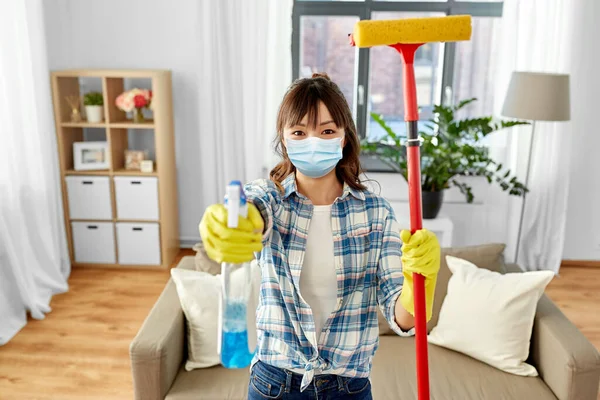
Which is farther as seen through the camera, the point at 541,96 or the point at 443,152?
the point at 443,152

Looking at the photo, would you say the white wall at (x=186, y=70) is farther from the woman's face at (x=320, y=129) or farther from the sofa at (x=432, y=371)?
the woman's face at (x=320, y=129)

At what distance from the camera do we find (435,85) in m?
4.25

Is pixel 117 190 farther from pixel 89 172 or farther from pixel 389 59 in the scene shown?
pixel 389 59

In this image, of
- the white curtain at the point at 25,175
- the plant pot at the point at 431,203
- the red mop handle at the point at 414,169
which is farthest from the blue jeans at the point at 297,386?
the plant pot at the point at 431,203

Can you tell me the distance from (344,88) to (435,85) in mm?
645

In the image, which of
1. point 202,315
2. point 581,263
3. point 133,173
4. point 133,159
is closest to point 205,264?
point 202,315

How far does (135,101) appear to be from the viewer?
381cm

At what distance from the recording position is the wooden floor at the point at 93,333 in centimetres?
271

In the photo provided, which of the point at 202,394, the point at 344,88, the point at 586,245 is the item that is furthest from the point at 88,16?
the point at 586,245

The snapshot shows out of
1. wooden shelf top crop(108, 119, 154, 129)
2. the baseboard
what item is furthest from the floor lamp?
wooden shelf top crop(108, 119, 154, 129)

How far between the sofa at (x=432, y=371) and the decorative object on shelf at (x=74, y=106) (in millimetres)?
2024

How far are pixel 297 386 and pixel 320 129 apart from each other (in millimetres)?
577

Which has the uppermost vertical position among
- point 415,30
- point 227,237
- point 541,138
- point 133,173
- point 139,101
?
point 415,30

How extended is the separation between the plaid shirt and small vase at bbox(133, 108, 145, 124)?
111 inches
